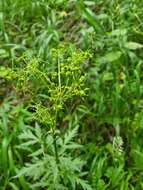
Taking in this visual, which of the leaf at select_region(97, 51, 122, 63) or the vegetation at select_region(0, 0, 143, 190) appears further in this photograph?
the leaf at select_region(97, 51, 122, 63)

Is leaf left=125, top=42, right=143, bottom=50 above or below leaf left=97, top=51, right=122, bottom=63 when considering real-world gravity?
above

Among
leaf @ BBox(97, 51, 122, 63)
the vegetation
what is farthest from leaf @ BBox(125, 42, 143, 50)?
leaf @ BBox(97, 51, 122, 63)

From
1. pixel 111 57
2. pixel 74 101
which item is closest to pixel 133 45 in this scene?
pixel 111 57

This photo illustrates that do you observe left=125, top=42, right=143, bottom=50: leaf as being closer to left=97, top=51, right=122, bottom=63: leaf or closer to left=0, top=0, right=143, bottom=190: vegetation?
left=0, top=0, right=143, bottom=190: vegetation

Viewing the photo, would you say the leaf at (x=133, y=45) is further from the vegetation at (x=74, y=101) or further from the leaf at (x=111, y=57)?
the leaf at (x=111, y=57)

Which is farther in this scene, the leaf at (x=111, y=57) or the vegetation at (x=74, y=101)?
the leaf at (x=111, y=57)

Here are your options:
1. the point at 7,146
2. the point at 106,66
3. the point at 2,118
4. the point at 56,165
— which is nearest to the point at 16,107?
the point at 2,118

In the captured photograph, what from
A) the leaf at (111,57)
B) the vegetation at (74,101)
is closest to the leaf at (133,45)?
the vegetation at (74,101)

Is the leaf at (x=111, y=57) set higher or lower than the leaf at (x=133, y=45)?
lower
